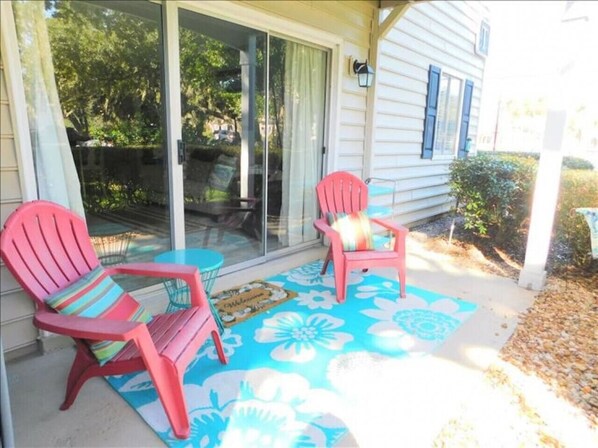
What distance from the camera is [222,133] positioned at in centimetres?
324

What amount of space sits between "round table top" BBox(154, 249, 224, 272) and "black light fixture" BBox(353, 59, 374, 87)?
259cm

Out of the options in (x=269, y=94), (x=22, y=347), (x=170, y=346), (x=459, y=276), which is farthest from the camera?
→ (x=459, y=276)

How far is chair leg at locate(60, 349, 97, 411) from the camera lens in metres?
1.72

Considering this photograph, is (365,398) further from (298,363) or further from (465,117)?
(465,117)

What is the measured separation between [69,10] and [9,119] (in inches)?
31.1

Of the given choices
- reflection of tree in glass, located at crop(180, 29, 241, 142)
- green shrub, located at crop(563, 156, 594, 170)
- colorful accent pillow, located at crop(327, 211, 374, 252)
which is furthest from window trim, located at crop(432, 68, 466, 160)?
reflection of tree in glass, located at crop(180, 29, 241, 142)

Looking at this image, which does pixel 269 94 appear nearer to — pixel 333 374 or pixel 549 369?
pixel 333 374

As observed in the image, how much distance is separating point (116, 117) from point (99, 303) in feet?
4.77

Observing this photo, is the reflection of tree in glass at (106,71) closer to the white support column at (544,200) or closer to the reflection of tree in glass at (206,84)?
the reflection of tree in glass at (206,84)

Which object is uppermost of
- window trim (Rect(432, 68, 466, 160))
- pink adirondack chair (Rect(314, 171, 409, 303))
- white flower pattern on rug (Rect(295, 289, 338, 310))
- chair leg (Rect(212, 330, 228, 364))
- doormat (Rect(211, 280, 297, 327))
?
window trim (Rect(432, 68, 466, 160))

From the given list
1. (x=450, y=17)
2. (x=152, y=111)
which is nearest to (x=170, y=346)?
(x=152, y=111)

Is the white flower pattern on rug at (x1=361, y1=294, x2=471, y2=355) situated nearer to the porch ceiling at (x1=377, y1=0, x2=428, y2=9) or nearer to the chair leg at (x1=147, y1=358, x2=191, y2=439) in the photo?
the chair leg at (x1=147, y1=358, x2=191, y2=439)

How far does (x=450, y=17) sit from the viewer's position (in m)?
5.86

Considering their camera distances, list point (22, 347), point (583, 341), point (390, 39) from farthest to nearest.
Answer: point (390, 39) < point (583, 341) < point (22, 347)
